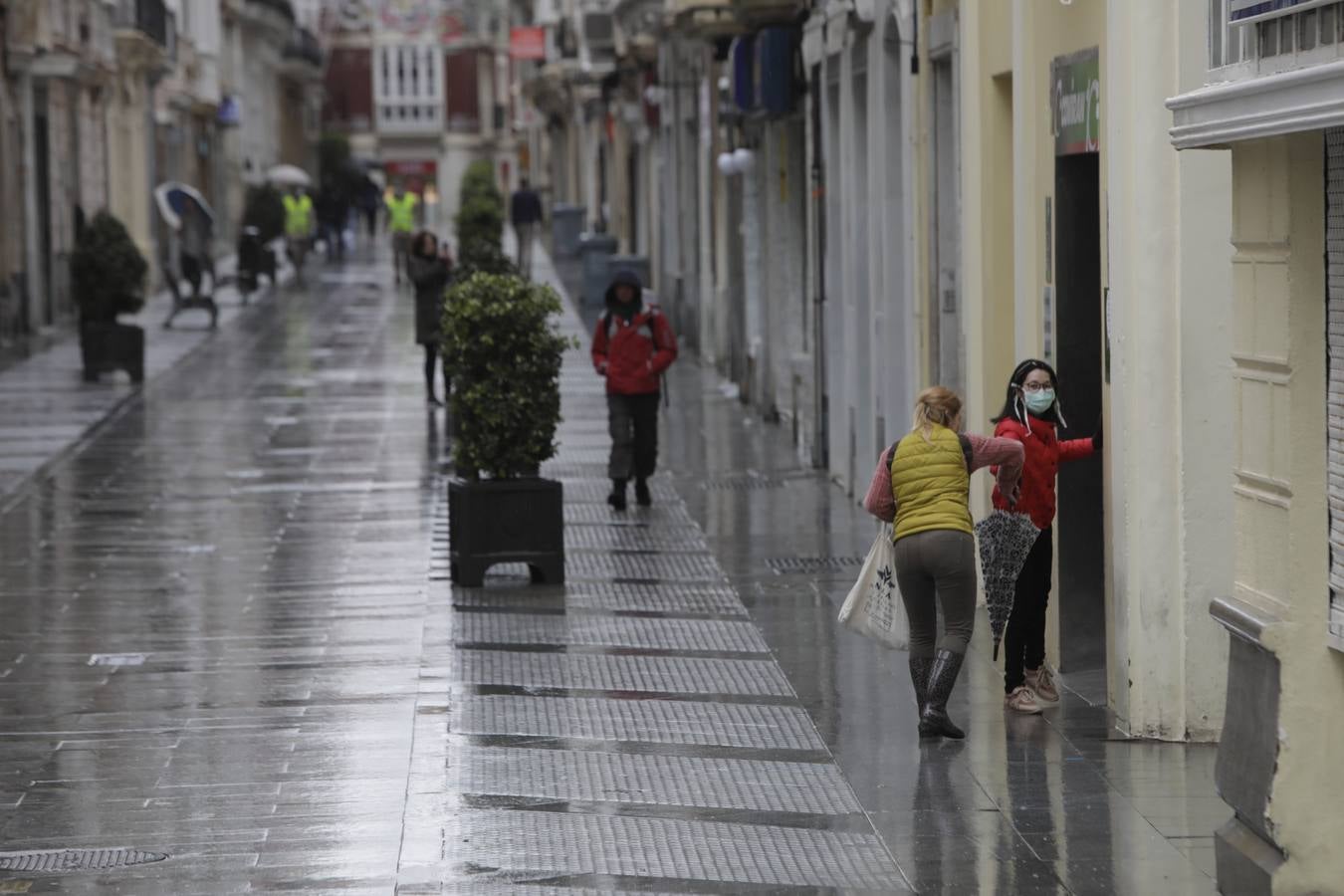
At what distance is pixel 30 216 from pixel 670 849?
28029 mm

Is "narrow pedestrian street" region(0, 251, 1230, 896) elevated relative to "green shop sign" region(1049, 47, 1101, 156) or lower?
lower

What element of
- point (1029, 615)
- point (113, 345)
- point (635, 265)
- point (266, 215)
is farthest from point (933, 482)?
point (266, 215)

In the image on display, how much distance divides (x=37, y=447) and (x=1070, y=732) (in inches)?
519

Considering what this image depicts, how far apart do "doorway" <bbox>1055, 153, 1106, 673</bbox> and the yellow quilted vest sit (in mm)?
1472

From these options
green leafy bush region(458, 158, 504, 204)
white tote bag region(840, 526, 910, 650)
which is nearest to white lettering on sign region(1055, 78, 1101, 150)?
white tote bag region(840, 526, 910, 650)

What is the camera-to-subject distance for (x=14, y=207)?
110ft

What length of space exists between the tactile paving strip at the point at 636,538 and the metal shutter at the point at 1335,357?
8110mm

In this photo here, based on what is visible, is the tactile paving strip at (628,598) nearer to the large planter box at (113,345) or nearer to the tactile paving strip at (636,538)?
the tactile paving strip at (636,538)

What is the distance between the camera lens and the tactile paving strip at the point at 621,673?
10727mm

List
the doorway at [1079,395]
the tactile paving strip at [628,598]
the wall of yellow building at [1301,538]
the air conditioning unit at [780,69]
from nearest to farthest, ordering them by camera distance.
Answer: the wall of yellow building at [1301,538] → the doorway at [1079,395] → the tactile paving strip at [628,598] → the air conditioning unit at [780,69]

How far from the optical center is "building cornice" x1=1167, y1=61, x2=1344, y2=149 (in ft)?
21.1

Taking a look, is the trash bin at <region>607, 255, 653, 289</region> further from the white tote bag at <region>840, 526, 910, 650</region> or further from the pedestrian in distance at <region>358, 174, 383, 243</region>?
the pedestrian in distance at <region>358, 174, 383, 243</region>

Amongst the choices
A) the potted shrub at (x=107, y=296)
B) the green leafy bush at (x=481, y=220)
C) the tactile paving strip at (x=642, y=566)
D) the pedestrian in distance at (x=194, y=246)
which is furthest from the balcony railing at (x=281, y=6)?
the tactile paving strip at (x=642, y=566)

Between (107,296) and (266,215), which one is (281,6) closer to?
(266,215)
